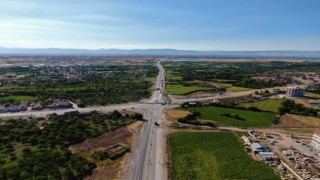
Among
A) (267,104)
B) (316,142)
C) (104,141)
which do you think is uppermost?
(267,104)

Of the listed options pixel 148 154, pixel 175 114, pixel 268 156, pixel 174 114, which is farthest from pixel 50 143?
pixel 268 156

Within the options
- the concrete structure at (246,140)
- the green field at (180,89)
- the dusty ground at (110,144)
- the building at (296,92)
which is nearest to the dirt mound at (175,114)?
the dusty ground at (110,144)

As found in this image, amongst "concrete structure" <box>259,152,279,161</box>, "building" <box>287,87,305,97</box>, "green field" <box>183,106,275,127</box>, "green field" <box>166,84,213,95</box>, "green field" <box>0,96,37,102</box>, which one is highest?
"building" <box>287,87,305,97</box>

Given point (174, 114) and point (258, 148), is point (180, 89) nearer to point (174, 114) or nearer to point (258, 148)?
point (174, 114)

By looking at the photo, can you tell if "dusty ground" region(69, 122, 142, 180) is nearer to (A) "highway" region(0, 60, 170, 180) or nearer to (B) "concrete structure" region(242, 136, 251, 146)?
(A) "highway" region(0, 60, 170, 180)

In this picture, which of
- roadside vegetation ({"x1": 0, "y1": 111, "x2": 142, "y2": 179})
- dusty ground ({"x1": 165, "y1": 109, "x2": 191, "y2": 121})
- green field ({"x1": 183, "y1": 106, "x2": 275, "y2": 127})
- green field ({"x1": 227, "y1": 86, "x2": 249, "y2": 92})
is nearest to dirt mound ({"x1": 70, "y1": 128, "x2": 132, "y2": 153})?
roadside vegetation ({"x1": 0, "y1": 111, "x2": 142, "y2": 179})

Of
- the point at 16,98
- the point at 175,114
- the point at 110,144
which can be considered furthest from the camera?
the point at 16,98

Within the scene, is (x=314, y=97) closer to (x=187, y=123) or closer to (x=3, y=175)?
(x=187, y=123)

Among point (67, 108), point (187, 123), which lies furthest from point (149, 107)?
point (67, 108)
